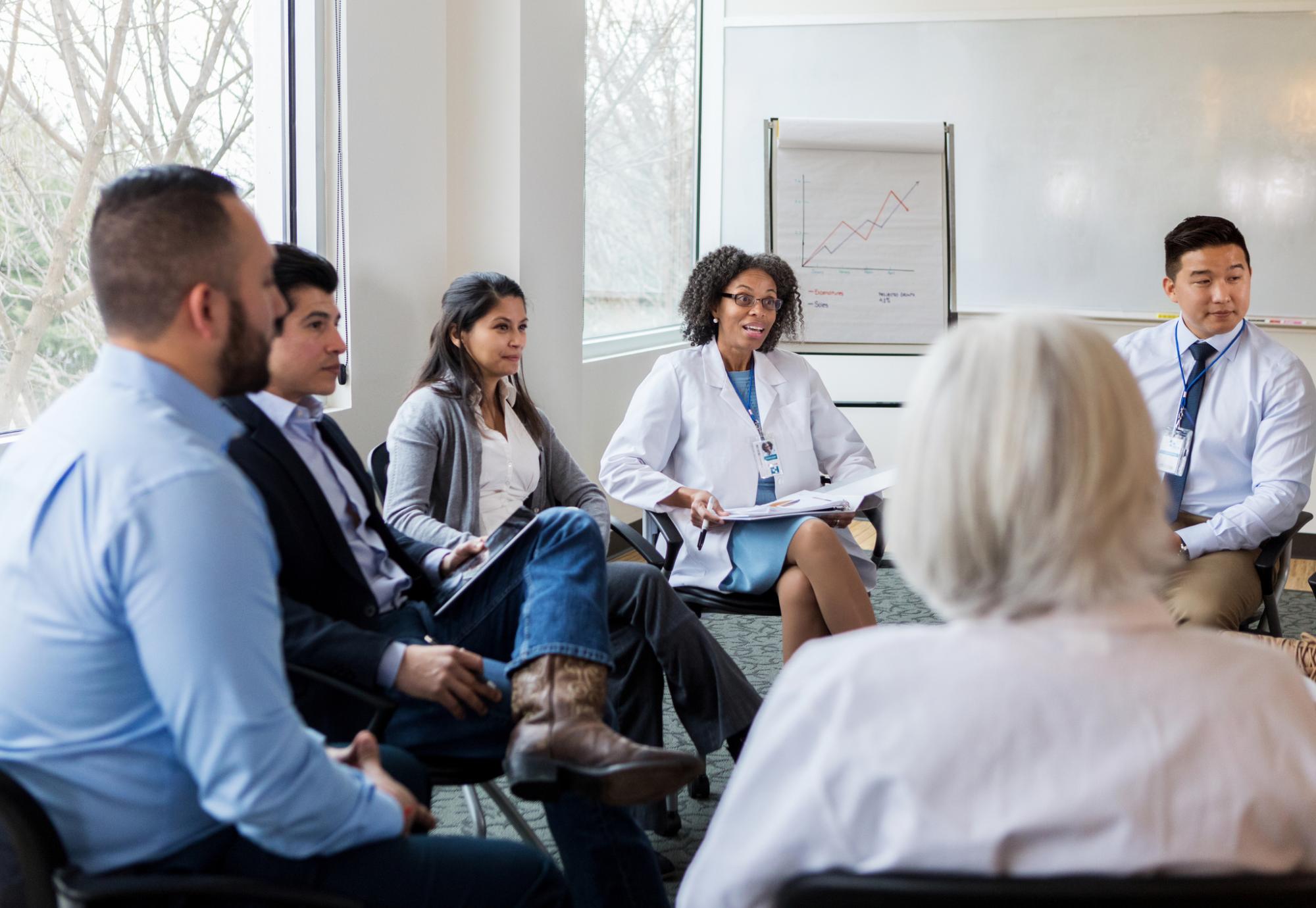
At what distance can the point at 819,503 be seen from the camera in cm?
271

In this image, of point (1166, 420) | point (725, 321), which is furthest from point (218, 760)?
point (1166, 420)

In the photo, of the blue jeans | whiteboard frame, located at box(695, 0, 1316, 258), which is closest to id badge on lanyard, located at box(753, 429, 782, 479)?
the blue jeans

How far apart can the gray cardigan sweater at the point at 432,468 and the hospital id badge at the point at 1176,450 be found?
1597 millimetres

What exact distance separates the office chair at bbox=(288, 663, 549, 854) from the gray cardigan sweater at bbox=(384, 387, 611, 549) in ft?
2.00

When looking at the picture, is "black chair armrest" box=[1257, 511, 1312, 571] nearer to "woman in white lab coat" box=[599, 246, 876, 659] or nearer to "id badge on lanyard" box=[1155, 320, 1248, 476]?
"id badge on lanyard" box=[1155, 320, 1248, 476]

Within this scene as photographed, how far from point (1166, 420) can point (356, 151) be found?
239cm

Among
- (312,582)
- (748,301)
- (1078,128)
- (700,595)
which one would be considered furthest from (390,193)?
(1078,128)

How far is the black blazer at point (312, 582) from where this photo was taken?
5.64 ft

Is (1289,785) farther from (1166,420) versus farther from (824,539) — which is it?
(1166,420)

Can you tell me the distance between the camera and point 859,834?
912mm

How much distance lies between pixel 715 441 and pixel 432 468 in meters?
0.88

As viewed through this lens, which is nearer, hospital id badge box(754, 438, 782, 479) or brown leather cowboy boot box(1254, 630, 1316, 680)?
brown leather cowboy boot box(1254, 630, 1316, 680)

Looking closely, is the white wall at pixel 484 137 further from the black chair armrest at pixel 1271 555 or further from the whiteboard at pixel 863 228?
the black chair armrest at pixel 1271 555

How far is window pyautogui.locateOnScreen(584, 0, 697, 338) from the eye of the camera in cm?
509
